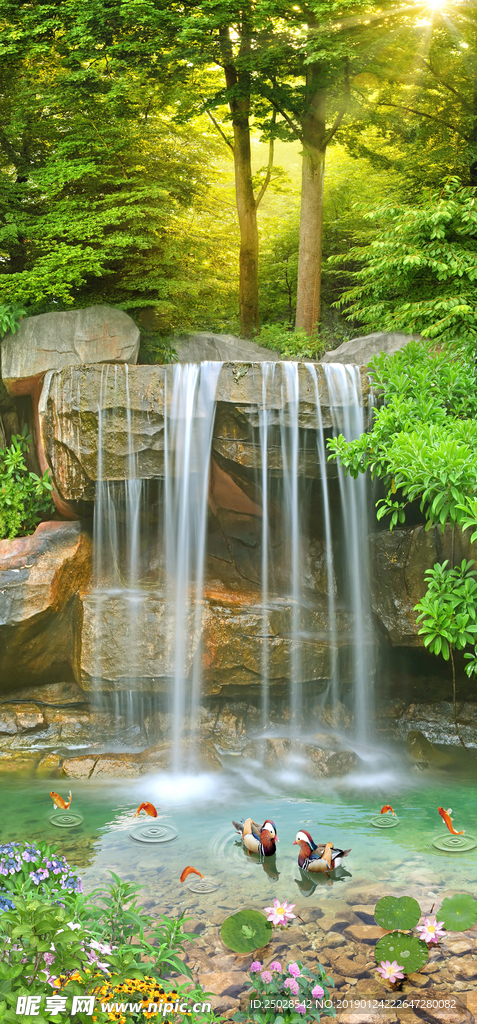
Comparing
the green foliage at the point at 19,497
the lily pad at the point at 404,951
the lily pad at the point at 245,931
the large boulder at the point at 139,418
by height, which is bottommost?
the lily pad at the point at 245,931

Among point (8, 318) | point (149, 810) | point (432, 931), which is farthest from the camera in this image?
point (8, 318)

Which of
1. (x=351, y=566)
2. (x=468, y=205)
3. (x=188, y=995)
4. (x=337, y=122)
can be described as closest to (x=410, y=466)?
(x=351, y=566)

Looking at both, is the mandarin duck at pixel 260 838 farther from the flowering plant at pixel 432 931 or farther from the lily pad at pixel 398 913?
the flowering plant at pixel 432 931

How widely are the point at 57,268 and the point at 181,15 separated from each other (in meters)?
→ 4.45

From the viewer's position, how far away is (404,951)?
3.42 metres

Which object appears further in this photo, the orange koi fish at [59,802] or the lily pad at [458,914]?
the orange koi fish at [59,802]

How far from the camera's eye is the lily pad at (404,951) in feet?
11.1

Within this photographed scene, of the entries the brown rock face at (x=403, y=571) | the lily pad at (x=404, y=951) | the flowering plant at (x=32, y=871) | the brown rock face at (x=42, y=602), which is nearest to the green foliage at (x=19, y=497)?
the brown rock face at (x=42, y=602)

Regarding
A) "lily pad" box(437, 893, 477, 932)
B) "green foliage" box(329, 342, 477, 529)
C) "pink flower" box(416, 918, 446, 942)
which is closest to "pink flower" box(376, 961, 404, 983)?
"pink flower" box(416, 918, 446, 942)

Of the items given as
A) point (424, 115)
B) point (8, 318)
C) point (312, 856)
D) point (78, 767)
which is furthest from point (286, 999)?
point (424, 115)

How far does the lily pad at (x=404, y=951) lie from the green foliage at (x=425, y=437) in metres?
2.86

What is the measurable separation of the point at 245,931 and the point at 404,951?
89 cm

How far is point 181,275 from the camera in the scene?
35.5ft

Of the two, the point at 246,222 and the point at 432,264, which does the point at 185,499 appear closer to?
the point at 432,264
